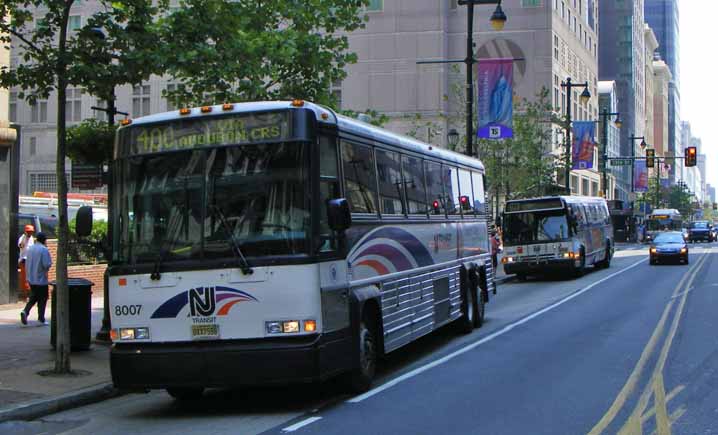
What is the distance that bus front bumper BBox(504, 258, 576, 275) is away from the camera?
30922 mm

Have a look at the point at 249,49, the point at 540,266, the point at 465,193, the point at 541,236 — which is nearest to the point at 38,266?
the point at 249,49

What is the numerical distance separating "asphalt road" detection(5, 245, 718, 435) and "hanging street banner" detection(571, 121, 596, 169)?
82.8 ft

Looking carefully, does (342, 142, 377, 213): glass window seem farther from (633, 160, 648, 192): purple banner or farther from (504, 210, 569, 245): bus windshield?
(633, 160, 648, 192): purple banner

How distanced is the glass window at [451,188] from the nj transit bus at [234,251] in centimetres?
565

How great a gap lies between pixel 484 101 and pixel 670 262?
2022 centimetres

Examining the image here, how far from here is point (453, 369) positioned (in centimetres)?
1234

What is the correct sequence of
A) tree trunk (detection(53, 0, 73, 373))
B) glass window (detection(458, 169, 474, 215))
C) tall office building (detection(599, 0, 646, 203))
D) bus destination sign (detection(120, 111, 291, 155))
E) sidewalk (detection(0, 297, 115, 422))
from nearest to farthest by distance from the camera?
1. bus destination sign (detection(120, 111, 291, 155))
2. sidewalk (detection(0, 297, 115, 422))
3. tree trunk (detection(53, 0, 73, 373))
4. glass window (detection(458, 169, 474, 215))
5. tall office building (detection(599, 0, 646, 203))

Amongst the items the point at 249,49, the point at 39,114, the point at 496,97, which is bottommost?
the point at 249,49

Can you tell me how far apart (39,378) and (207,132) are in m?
4.46

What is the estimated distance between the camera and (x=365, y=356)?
35.5 feet

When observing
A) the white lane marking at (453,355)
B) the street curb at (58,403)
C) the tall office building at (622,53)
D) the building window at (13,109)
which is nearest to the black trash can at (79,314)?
the street curb at (58,403)

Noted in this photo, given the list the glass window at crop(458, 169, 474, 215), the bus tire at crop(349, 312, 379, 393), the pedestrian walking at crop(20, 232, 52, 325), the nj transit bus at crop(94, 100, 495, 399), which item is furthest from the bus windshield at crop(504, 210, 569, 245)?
the nj transit bus at crop(94, 100, 495, 399)

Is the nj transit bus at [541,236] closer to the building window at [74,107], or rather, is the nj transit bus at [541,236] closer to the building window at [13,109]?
the building window at [13,109]

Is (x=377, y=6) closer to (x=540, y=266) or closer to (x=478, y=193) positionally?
(x=540, y=266)
